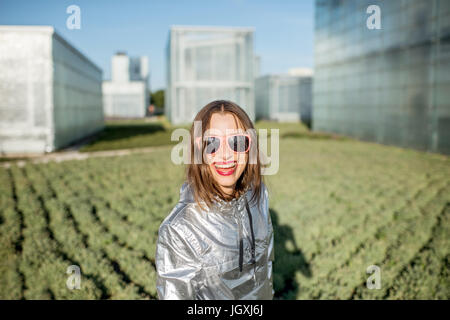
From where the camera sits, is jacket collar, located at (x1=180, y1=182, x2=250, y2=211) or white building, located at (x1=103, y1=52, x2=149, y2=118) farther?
white building, located at (x1=103, y1=52, x2=149, y2=118)

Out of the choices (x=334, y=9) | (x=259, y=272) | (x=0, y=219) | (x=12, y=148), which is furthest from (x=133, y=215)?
(x=334, y=9)

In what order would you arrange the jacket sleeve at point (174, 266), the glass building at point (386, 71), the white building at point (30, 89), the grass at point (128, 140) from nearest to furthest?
1. the jacket sleeve at point (174, 266)
2. the white building at point (30, 89)
3. the glass building at point (386, 71)
4. the grass at point (128, 140)

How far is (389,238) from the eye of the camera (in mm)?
4641

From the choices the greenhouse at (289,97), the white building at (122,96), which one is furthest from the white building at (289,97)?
the white building at (122,96)

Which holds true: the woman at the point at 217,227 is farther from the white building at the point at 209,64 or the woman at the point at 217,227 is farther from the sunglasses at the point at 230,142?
the white building at the point at 209,64

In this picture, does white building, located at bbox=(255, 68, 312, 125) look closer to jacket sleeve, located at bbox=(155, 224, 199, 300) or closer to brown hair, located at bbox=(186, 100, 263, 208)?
brown hair, located at bbox=(186, 100, 263, 208)

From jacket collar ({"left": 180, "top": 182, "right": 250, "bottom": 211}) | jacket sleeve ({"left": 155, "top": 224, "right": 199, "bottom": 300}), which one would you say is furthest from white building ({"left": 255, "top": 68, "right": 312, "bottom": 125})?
jacket sleeve ({"left": 155, "top": 224, "right": 199, "bottom": 300})

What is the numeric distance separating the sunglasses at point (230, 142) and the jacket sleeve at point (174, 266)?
0.35 metres

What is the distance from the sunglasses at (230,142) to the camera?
1521 millimetres

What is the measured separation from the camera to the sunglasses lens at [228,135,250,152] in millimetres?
1534

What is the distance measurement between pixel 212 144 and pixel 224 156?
7 cm

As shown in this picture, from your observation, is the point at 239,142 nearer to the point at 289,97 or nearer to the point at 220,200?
the point at 220,200

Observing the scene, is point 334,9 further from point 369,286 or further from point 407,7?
point 369,286

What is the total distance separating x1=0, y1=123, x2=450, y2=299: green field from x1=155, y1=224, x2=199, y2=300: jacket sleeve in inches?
79.5
